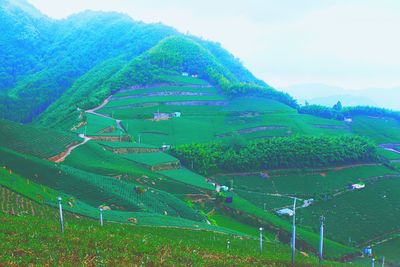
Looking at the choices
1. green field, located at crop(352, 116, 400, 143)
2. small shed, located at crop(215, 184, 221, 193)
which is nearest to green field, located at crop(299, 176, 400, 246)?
small shed, located at crop(215, 184, 221, 193)

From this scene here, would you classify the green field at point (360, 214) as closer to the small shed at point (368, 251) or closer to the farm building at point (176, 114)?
the small shed at point (368, 251)

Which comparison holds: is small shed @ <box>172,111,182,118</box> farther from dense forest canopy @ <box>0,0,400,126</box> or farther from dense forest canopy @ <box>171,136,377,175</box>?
dense forest canopy @ <box>171,136,377,175</box>

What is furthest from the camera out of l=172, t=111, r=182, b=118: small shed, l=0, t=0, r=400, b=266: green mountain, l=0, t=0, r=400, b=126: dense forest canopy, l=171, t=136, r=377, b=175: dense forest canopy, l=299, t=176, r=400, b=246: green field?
l=0, t=0, r=400, b=126: dense forest canopy

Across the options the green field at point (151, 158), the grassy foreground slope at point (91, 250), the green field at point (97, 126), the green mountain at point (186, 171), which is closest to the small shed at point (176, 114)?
the green mountain at point (186, 171)

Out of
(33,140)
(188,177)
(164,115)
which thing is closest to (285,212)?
(188,177)

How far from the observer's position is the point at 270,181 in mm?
64875

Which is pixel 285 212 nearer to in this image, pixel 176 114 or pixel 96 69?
pixel 176 114

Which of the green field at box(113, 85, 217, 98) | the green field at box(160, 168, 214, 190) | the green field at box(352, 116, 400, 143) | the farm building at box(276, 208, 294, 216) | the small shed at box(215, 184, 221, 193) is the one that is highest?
the green field at box(113, 85, 217, 98)

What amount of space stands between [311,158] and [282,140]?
7079mm

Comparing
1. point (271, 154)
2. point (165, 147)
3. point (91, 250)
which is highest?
point (91, 250)

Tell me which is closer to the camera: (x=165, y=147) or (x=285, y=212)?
(x=285, y=212)

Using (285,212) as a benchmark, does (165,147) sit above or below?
above

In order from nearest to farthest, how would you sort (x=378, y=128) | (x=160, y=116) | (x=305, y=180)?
(x=305, y=180), (x=160, y=116), (x=378, y=128)

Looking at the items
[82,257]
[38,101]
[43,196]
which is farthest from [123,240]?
[38,101]
